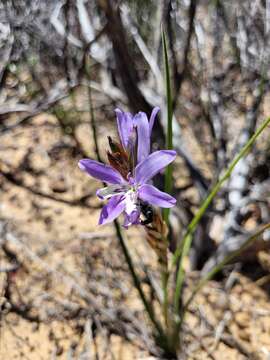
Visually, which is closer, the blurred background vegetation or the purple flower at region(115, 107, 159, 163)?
the purple flower at region(115, 107, 159, 163)

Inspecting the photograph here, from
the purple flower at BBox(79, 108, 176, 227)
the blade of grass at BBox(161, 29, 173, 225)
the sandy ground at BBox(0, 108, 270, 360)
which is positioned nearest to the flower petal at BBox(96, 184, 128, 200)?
the purple flower at BBox(79, 108, 176, 227)

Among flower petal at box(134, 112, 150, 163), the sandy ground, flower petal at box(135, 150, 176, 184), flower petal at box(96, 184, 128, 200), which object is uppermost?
flower petal at box(134, 112, 150, 163)

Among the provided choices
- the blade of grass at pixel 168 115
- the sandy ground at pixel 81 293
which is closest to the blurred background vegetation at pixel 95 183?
the sandy ground at pixel 81 293

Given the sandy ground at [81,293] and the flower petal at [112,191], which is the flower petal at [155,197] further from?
the sandy ground at [81,293]

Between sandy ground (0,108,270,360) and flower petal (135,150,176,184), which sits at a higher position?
flower petal (135,150,176,184)

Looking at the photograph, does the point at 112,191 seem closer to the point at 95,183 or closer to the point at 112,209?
the point at 112,209

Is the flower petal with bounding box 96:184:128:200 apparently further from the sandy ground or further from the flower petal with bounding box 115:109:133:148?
the sandy ground
